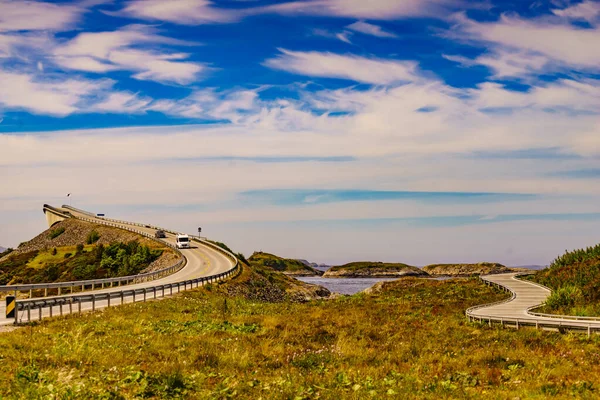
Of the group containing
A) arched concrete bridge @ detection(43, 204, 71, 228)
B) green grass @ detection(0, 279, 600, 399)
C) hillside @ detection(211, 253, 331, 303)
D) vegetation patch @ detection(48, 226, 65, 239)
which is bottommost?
hillside @ detection(211, 253, 331, 303)

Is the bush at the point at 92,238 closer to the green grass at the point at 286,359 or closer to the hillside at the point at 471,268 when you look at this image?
the green grass at the point at 286,359

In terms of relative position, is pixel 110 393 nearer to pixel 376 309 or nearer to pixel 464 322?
pixel 464 322

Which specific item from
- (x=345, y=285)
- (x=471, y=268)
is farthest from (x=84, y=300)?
(x=471, y=268)

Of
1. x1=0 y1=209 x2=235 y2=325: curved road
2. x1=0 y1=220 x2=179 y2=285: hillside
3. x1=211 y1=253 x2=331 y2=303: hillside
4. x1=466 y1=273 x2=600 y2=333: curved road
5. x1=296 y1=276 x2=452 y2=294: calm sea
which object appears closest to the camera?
x1=466 y1=273 x2=600 y2=333: curved road

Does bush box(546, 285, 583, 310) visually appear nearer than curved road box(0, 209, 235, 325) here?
Yes

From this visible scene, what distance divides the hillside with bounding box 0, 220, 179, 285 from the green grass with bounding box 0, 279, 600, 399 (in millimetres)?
58429

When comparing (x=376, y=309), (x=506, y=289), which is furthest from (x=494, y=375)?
(x=506, y=289)

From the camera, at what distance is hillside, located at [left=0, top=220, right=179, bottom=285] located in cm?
8638

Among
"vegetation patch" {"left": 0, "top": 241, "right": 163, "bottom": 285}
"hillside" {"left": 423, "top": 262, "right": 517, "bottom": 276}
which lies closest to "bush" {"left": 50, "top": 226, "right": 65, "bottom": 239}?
"vegetation patch" {"left": 0, "top": 241, "right": 163, "bottom": 285}

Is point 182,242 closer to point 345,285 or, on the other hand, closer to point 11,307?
point 345,285

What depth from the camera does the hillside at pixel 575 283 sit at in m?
35.7

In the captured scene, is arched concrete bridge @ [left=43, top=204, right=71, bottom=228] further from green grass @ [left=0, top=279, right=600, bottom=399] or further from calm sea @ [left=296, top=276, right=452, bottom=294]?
green grass @ [left=0, top=279, right=600, bottom=399]

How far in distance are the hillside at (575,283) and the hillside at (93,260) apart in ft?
167

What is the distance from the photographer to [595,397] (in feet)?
42.1
